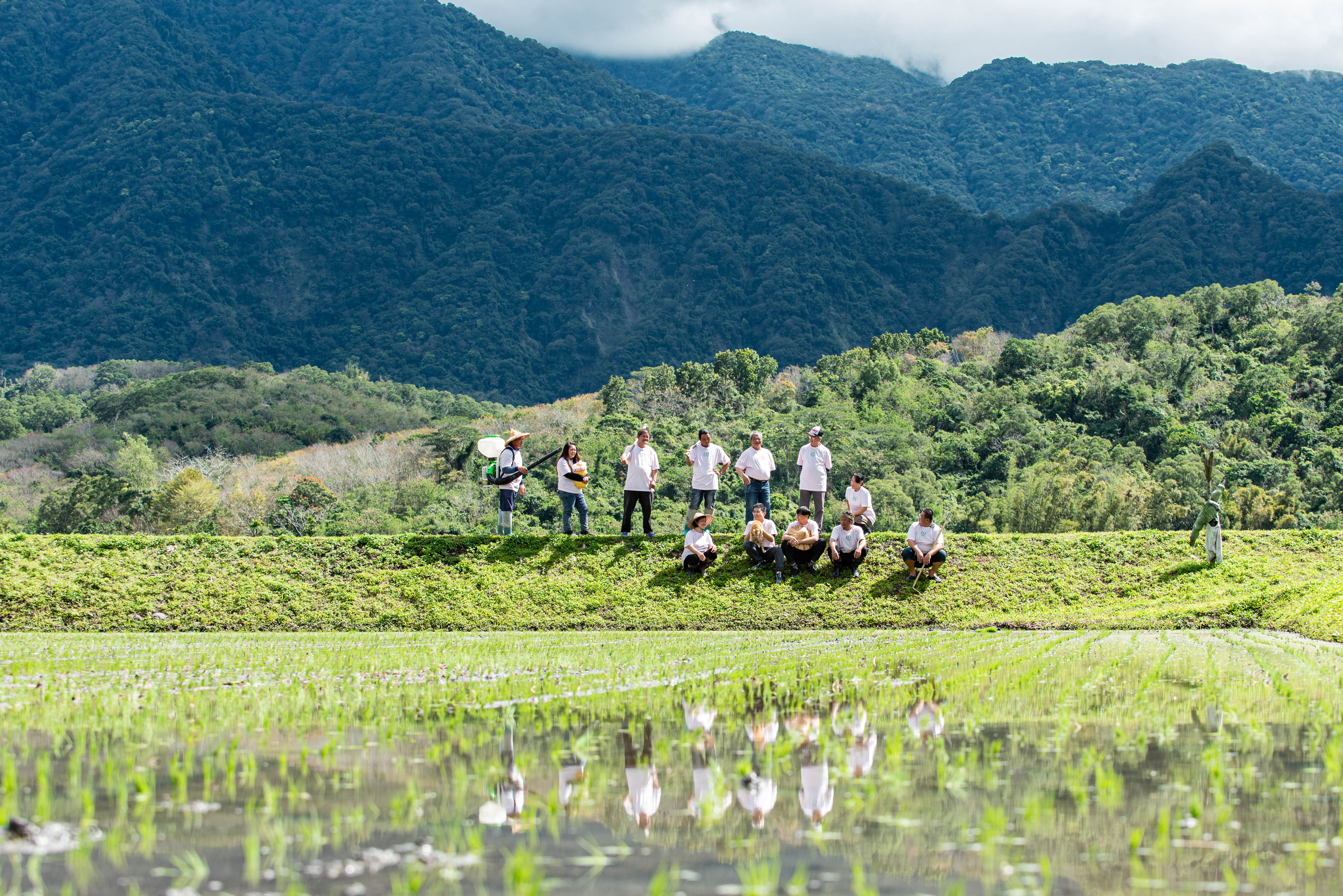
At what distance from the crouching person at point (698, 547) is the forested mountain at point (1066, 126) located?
475 feet

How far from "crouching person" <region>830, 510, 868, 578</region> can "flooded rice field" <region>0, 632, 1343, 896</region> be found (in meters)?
8.00

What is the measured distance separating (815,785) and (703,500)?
46.2 feet

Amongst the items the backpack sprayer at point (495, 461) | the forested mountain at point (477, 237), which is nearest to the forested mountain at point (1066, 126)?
the forested mountain at point (477, 237)

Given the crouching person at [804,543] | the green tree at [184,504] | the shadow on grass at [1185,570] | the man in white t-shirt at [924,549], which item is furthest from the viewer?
the green tree at [184,504]

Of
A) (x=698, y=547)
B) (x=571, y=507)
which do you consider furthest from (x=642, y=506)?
(x=698, y=547)

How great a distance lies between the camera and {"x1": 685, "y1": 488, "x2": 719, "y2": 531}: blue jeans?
19234 mm

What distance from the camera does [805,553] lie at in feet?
61.6

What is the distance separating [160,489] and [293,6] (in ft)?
514

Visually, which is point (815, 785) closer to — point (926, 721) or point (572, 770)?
Answer: point (572, 770)

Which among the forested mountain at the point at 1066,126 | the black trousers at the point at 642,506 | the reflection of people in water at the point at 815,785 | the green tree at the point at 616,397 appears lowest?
the reflection of people in water at the point at 815,785

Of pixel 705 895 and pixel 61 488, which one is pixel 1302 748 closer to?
pixel 705 895

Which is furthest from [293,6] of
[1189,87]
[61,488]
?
[61,488]

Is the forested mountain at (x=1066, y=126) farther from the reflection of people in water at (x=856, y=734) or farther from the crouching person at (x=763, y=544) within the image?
the reflection of people in water at (x=856, y=734)

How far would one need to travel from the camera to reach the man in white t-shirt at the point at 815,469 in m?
19.2
